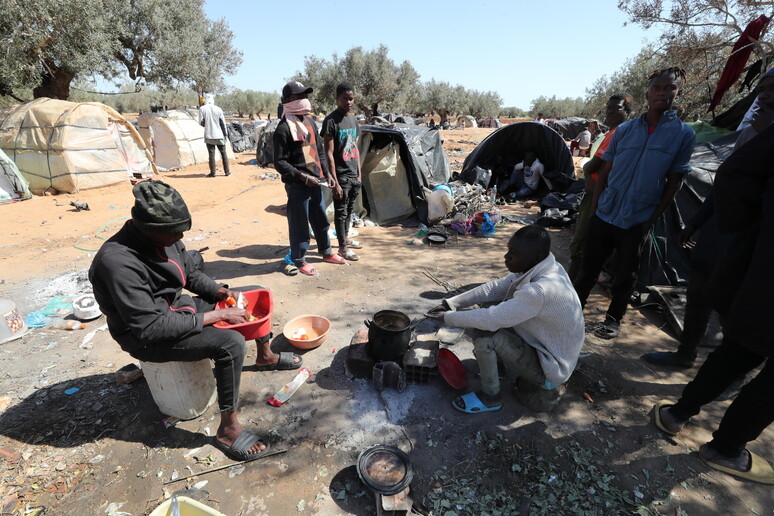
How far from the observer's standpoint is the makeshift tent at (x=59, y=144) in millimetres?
8922

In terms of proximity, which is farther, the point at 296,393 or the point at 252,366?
the point at 252,366

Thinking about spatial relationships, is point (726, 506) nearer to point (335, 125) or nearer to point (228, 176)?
point (335, 125)

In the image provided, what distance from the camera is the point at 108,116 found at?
986cm

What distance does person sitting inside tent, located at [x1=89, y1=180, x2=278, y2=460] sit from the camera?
1.97m

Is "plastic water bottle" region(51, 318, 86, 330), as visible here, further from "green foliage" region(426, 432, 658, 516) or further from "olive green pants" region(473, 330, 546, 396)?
"olive green pants" region(473, 330, 546, 396)

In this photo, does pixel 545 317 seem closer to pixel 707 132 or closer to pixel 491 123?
pixel 707 132

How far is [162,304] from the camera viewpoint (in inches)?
85.0

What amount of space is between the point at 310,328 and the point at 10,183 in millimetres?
9650

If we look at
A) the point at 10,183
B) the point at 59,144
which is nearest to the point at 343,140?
the point at 59,144

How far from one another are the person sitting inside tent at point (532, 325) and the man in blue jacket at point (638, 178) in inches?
50.0

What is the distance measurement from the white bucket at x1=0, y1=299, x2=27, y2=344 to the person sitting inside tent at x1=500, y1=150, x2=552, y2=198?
30.4ft

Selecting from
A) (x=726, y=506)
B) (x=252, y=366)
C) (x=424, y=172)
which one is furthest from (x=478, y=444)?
(x=424, y=172)

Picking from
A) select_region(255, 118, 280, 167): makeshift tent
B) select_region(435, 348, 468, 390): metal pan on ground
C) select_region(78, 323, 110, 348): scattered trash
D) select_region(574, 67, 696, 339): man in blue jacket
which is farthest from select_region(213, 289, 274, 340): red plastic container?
select_region(255, 118, 280, 167): makeshift tent

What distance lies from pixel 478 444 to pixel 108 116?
40.1 feet
